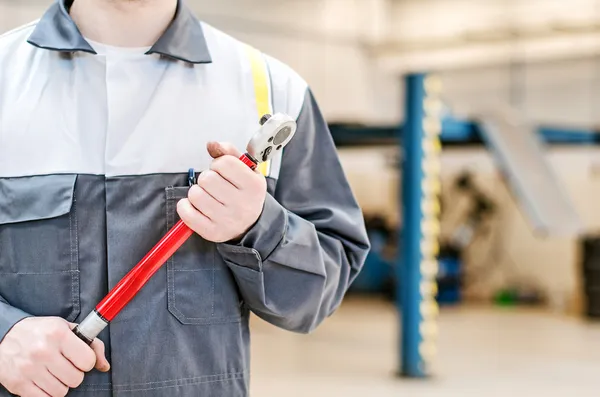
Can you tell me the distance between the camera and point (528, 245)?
1144 cm

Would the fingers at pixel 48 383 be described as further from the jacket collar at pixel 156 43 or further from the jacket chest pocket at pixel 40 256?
the jacket collar at pixel 156 43

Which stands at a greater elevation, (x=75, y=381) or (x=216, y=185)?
(x=216, y=185)

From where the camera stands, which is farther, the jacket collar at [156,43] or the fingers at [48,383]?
the jacket collar at [156,43]

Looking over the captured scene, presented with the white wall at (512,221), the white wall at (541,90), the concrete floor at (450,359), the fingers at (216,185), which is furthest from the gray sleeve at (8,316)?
the white wall at (541,90)

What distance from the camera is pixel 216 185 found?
3.93 feet

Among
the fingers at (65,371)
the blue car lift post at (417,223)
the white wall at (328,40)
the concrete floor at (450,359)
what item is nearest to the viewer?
the fingers at (65,371)

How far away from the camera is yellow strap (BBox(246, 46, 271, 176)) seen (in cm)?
144

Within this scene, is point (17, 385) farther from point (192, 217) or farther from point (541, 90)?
point (541, 90)

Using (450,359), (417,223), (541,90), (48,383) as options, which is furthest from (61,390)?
(541,90)

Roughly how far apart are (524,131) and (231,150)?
6.13 m

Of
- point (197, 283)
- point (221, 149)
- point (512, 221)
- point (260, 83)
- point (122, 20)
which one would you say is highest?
point (122, 20)

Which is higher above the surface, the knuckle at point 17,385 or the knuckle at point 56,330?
the knuckle at point 56,330

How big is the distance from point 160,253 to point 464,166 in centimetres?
1095

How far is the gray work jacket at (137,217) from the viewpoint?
1312 millimetres
